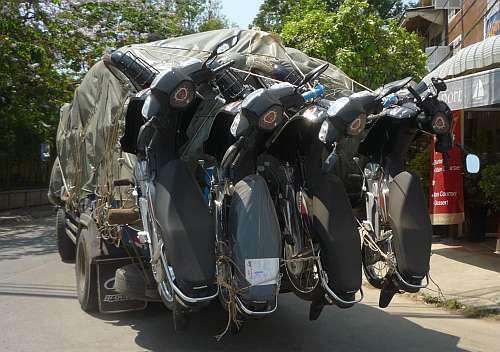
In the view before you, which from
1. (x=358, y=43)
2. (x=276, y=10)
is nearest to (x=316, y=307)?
(x=358, y=43)

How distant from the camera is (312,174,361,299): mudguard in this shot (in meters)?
4.44

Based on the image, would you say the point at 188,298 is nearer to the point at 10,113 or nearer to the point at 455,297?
the point at 455,297

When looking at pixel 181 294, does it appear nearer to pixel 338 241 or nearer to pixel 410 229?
pixel 338 241

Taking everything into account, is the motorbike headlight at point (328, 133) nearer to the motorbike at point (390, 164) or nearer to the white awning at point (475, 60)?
the motorbike at point (390, 164)

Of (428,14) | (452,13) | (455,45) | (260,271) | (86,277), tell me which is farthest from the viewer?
(428,14)

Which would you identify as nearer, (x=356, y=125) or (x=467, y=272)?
(x=356, y=125)

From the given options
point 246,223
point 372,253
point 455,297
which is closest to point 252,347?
point 372,253

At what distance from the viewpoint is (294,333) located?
609 centimetres

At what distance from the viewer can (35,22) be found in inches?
722

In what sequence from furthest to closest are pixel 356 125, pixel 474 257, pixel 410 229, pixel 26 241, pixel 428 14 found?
1. pixel 428 14
2. pixel 26 241
3. pixel 474 257
4. pixel 410 229
5. pixel 356 125

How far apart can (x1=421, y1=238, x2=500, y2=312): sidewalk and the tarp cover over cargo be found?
3.44 metres

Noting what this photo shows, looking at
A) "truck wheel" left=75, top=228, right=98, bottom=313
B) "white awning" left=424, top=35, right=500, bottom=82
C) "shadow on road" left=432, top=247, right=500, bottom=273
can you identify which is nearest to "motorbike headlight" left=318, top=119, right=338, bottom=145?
"truck wheel" left=75, top=228, right=98, bottom=313

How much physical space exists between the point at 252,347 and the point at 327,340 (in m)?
0.79

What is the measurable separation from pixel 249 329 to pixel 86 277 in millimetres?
1970
